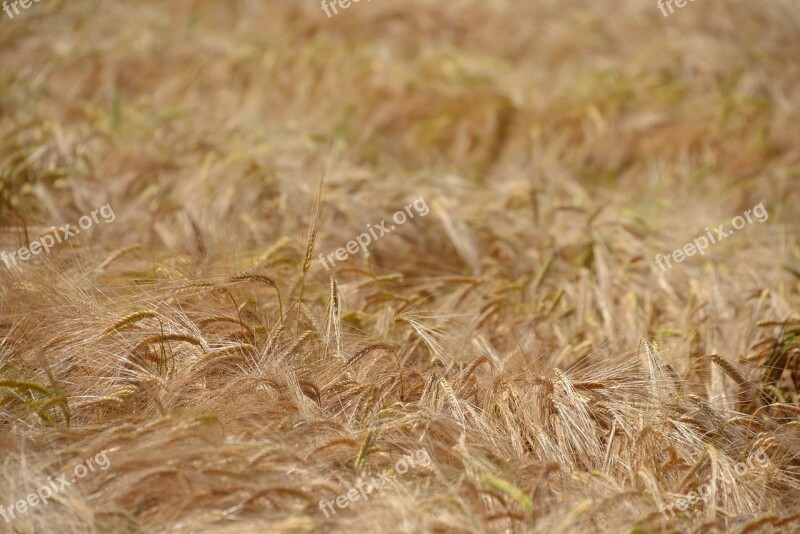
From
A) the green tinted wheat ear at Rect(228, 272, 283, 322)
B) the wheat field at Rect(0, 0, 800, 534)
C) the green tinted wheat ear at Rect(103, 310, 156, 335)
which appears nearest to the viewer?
the wheat field at Rect(0, 0, 800, 534)

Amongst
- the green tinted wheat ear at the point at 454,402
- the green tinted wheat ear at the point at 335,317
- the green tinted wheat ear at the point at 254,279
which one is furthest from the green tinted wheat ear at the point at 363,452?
the green tinted wheat ear at the point at 254,279

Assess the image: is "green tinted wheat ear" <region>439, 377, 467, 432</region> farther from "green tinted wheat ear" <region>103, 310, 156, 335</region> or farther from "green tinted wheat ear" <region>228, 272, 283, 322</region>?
"green tinted wheat ear" <region>103, 310, 156, 335</region>

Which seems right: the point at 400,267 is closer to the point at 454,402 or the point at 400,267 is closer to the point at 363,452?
the point at 454,402

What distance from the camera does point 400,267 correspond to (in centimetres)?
291

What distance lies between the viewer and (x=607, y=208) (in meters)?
3.49

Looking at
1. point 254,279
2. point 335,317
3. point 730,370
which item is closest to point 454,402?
point 335,317

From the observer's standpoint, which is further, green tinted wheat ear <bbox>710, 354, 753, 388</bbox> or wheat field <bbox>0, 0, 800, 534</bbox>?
green tinted wheat ear <bbox>710, 354, 753, 388</bbox>

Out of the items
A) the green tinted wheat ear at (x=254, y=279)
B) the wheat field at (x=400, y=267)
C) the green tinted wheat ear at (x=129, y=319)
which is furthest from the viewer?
the green tinted wheat ear at (x=254, y=279)

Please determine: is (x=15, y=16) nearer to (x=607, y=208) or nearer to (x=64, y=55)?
(x=64, y=55)

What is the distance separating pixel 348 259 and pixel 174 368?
96 cm

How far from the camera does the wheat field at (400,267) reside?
5.63ft

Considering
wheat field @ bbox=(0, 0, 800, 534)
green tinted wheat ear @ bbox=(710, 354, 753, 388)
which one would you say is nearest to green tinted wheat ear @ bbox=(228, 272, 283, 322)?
wheat field @ bbox=(0, 0, 800, 534)

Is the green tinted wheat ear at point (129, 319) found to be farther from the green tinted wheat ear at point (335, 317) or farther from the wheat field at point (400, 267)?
the green tinted wheat ear at point (335, 317)

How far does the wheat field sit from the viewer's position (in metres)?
1.72
